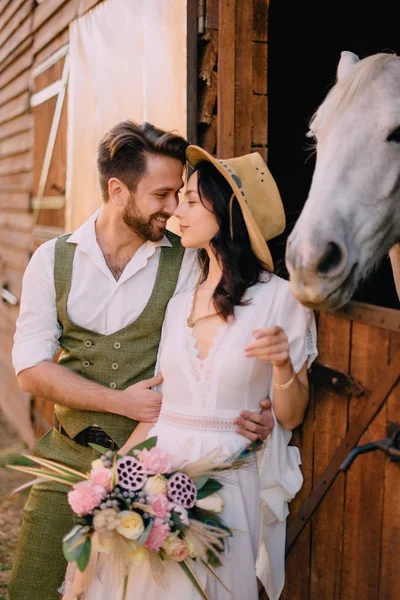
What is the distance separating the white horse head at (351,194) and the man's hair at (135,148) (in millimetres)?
671

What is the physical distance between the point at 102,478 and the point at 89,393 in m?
0.62

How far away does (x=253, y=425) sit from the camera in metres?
2.01

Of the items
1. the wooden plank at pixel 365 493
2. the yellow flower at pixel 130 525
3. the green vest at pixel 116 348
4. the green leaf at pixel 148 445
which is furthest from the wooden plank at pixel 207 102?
the yellow flower at pixel 130 525

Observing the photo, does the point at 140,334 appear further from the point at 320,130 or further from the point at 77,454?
the point at 320,130

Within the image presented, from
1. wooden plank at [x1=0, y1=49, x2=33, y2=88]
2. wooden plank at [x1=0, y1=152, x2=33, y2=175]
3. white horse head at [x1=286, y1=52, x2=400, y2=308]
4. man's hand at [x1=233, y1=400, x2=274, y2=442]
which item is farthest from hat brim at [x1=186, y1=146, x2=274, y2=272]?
wooden plank at [x1=0, y1=49, x2=33, y2=88]

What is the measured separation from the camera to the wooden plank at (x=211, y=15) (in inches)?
109

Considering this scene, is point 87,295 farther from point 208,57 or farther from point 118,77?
point 118,77

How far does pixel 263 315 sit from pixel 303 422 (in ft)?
1.50

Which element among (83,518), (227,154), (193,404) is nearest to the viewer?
(83,518)

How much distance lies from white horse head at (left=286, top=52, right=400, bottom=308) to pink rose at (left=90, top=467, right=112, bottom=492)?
68cm

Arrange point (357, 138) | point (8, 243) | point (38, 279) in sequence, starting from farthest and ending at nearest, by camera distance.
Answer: point (8, 243) < point (38, 279) < point (357, 138)

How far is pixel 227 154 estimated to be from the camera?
272cm

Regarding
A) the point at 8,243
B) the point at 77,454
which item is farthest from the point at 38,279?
the point at 8,243

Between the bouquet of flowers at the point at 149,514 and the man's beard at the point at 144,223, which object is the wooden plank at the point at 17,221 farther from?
the bouquet of flowers at the point at 149,514
